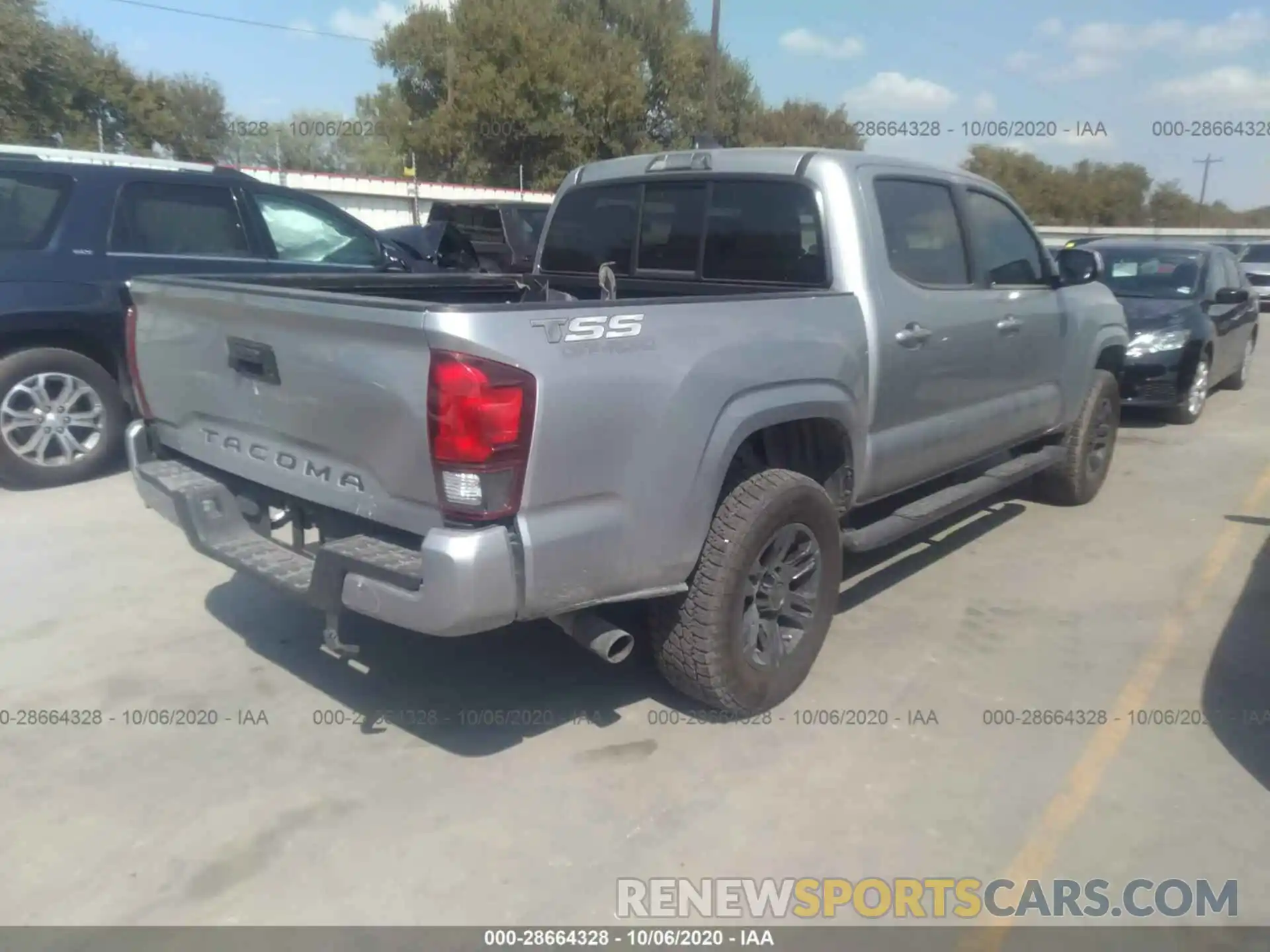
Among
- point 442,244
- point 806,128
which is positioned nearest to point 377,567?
point 442,244

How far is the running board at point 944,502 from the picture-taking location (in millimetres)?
4441

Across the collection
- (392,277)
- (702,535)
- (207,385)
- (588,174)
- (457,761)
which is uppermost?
(588,174)

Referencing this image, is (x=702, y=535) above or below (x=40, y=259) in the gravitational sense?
below

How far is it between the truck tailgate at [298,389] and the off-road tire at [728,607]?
99cm

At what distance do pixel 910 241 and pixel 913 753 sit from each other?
2.20 meters

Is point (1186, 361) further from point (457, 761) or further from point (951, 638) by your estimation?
point (457, 761)

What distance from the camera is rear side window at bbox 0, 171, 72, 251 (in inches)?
256

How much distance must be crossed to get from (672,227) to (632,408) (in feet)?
6.49

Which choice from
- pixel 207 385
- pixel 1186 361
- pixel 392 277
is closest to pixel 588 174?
pixel 392 277

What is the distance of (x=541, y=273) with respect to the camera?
18.2 ft

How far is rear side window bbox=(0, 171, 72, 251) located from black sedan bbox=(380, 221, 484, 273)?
567 centimetres

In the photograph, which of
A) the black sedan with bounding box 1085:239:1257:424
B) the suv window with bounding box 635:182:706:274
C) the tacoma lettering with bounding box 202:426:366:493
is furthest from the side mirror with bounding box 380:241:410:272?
the black sedan with bounding box 1085:239:1257:424

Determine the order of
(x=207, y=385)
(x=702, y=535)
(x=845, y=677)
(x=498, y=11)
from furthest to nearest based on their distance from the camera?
(x=498, y=11)
(x=845, y=677)
(x=207, y=385)
(x=702, y=535)

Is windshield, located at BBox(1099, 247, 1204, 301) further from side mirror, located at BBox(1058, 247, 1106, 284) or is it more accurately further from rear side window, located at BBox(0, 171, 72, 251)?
rear side window, located at BBox(0, 171, 72, 251)
